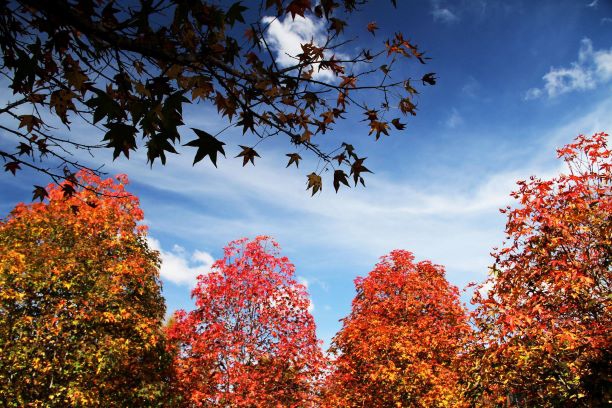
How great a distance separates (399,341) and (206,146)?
48.7 ft

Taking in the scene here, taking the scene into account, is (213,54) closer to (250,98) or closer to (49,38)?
(250,98)

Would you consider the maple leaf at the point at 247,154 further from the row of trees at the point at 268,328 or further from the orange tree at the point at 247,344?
the orange tree at the point at 247,344

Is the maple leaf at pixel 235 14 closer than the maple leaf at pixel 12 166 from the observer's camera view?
Yes

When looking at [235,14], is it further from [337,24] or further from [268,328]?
[268,328]

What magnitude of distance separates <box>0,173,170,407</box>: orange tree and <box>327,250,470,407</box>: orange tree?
7.69 metres

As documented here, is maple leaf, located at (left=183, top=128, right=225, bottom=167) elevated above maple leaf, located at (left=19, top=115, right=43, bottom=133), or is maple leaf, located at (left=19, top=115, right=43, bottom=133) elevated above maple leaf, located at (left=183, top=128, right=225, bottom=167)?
maple leaf, located at (left=19, top=115, right=43, bottom=133)

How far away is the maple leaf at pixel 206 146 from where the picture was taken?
2.62 m

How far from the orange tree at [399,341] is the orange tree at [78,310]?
7.69m

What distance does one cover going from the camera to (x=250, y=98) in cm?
348

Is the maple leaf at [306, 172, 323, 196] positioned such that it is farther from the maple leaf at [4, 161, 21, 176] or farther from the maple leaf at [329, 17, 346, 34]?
the maple leaf at [4, 161, 21, 176]

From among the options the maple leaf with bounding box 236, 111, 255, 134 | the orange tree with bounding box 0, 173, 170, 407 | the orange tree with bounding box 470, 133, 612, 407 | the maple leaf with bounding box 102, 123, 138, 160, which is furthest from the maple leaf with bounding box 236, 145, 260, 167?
the orange tree with bounding box 0, 173, 170, 407

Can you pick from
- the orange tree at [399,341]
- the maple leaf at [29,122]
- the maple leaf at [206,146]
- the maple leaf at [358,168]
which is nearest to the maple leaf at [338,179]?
the maple leaf at [358,168]

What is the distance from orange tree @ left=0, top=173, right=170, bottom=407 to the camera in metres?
11.5

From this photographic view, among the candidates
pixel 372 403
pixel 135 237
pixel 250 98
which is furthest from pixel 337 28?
pixel 372 403
